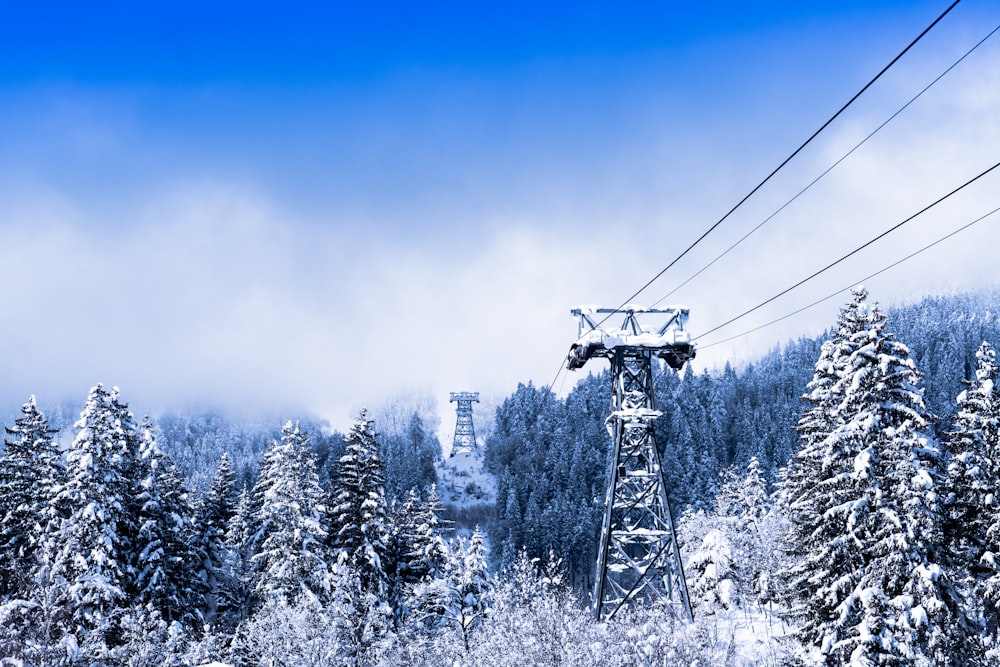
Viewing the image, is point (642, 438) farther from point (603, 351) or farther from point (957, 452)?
point (957, 452)

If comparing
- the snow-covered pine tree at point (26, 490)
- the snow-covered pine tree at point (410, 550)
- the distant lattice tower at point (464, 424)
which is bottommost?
the snow-covered pine tree at point (410, 550)

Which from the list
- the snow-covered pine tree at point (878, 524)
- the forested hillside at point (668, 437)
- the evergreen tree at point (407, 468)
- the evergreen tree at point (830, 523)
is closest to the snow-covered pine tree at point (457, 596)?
the evergreen tree at point (830, 523)

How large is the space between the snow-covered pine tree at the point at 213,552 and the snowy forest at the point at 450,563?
14 centimetres

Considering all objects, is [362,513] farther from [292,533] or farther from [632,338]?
[632,338]

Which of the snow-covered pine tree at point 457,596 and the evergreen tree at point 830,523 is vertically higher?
the evergreen tree at point 830,523

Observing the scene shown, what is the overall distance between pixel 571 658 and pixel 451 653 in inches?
433

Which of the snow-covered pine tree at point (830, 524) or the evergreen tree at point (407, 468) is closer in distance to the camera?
the snow-covered pine tree at point (830, 524)

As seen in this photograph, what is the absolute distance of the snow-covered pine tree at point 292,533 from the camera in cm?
2992

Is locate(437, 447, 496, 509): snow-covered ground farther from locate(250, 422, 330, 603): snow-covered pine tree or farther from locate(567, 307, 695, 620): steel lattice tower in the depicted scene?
locate(567, 307, 695, 620): steel lattice tower

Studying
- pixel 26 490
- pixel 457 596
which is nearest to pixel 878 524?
pixel 457 596

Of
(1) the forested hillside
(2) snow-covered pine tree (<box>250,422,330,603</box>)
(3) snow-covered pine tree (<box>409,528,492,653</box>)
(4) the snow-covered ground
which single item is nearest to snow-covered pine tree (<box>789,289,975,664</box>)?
(3) snow-covered pine tree (<box>409,528,492,653</box>)

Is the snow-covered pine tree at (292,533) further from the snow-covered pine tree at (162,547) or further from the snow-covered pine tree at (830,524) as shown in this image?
the snow-covered pine tree at (830,524)

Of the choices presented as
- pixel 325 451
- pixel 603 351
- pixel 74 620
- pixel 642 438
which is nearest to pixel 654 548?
pixel 642 438

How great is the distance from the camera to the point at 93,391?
27.7 meters
